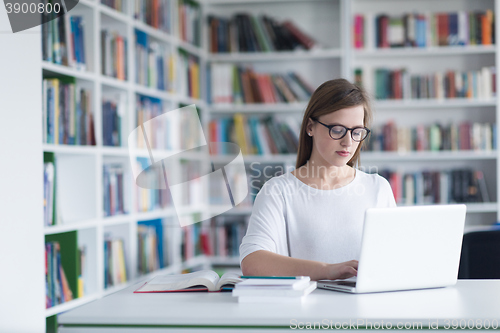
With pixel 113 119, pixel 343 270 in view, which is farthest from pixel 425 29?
pixel 343 270

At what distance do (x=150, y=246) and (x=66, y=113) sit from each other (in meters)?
1.12

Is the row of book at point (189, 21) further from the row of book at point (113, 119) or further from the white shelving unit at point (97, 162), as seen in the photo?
the row of book at point (113, 119)

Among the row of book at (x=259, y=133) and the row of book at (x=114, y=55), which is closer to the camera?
the row of book at (x=114, y=55)

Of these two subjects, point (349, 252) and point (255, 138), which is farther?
point (255, 138)

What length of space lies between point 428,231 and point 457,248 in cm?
11

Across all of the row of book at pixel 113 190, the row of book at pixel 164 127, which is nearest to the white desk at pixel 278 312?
the row of book at pixel 113 190

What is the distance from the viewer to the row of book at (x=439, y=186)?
3.89 meters

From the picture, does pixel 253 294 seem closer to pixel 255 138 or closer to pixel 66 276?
pixel 66 276

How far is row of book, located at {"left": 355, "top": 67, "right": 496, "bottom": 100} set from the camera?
3867mm

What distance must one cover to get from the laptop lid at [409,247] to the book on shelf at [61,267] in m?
1.61

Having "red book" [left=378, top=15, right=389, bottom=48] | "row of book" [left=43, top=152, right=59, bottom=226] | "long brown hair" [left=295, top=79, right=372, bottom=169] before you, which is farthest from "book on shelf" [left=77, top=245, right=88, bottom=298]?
"red book" [left=378, top=15, right=389, bottom=48]

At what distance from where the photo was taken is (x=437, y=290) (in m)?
1.38

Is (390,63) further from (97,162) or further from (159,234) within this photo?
(97,162)

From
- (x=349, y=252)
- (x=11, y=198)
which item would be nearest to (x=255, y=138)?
(x=11, y=198)
